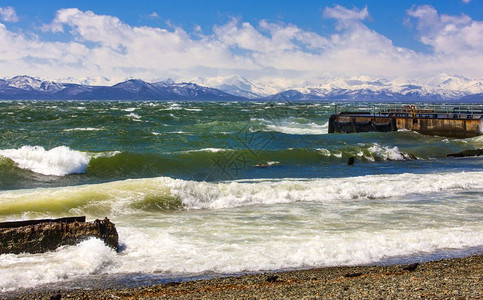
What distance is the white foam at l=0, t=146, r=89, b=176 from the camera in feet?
69.2

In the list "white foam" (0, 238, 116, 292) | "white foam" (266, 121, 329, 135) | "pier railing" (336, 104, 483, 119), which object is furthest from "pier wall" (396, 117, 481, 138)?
"white foam" (0, 238, 116, 292)

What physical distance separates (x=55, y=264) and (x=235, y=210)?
5.99 meters

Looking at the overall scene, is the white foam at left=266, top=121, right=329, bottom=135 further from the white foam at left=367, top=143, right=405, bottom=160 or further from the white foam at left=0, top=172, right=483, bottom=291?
the white foam at left=0, top=172, right=483, bottom=291

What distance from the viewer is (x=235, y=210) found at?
43.6ft

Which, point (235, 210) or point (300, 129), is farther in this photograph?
point (300, 129)

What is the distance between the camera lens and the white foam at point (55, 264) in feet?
24.0

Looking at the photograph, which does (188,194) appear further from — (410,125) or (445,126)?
(410,125)

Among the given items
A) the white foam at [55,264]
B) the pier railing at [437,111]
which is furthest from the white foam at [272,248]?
the pier railing at [437,111]

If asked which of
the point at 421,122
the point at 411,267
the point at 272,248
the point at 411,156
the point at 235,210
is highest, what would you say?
the point at 421,122

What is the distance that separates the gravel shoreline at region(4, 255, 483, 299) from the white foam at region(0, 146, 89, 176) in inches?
591

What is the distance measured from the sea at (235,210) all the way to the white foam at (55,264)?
0.07 ft

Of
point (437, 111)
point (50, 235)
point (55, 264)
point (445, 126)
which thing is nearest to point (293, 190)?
point (50, 235)

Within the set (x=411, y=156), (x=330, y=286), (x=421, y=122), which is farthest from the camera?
(x=421, y=122)

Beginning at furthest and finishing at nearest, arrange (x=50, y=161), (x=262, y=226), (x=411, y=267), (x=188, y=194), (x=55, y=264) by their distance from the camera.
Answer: (x=50, y=161)
(x=188, y=194)
(x=262, y=226)
(x=55, y=264)
(x=411, y=267)
